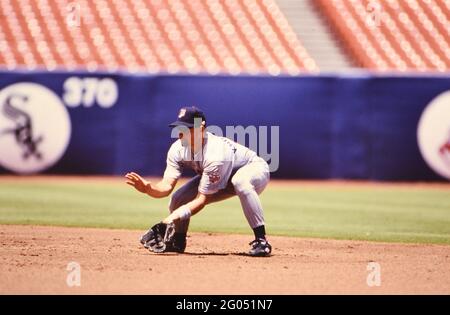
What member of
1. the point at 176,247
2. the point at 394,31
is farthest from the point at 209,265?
the point at 394,31

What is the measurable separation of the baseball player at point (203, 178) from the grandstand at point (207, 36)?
9.28 metres

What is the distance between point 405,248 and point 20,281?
4.28 metres

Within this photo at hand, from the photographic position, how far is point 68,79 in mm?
16391

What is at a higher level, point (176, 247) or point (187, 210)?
point (187, 210)

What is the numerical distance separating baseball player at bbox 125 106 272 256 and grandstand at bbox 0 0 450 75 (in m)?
9.28

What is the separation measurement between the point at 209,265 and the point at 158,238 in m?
0.74

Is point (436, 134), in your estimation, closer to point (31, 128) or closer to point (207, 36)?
point (207, 36)

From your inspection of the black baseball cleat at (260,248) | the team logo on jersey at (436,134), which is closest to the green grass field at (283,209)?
the team logo on jersey at (436,134)

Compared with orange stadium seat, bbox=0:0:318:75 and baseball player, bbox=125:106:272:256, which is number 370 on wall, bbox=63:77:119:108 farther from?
baseball player, bbox=125:106:272:256

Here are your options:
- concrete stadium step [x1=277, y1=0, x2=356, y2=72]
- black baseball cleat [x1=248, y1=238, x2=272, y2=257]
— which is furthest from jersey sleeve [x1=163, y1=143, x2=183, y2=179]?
concrete stadium step [x1=277, y1=0, x2=356, y2=72]

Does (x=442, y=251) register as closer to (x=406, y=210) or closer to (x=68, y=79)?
(x=406, y=210)

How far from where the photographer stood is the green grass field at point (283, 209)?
11180mm

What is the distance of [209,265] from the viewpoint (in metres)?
8.11

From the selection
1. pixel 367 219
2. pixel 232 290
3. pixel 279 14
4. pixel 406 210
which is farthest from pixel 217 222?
pixel 279 14
